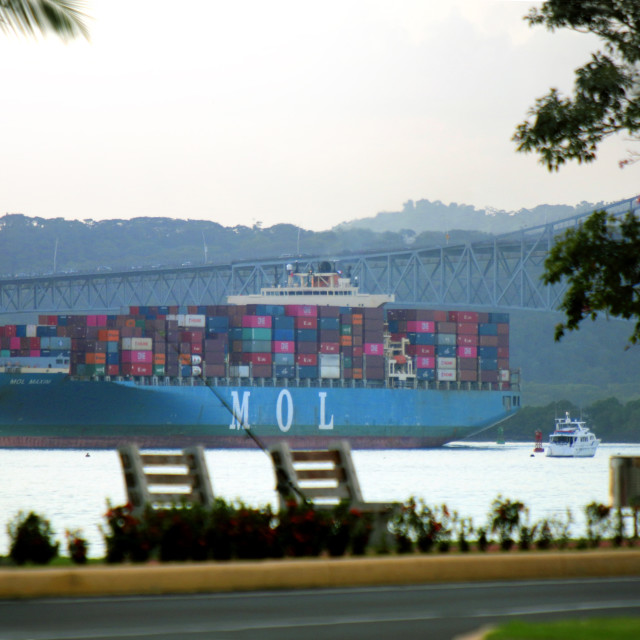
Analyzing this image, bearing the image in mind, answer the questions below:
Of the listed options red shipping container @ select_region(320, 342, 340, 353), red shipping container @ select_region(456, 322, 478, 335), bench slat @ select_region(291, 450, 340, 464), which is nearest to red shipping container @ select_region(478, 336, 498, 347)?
Result: red shipping container @ select_region(456, 322, 478, 335)

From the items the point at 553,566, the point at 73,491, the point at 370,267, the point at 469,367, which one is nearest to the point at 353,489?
the point at 553,566

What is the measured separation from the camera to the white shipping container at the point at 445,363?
98688mm

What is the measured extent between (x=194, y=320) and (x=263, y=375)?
6.20 m

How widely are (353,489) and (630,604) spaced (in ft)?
12.9

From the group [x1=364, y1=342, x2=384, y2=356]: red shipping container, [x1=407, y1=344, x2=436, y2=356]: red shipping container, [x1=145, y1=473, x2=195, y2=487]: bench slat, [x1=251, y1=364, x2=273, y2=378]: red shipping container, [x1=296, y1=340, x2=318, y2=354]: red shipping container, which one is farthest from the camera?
[x1=407, y1=344, x2=436, y2=356]: red shipping container

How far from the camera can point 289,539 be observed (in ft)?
37.5

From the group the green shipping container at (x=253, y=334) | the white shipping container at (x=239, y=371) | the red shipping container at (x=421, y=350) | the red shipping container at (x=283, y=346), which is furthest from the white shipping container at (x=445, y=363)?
the white shipping container at (x=239, y=371)

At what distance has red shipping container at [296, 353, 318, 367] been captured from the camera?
93.2 m

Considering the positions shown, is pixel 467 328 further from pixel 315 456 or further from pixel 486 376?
pixel 315 456

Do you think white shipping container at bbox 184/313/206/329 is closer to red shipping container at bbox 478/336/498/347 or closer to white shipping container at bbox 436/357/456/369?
white shipping container at bbox 436/357/456/369

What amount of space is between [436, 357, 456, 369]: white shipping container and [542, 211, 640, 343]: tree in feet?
271

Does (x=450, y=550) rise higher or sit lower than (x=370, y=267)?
lower

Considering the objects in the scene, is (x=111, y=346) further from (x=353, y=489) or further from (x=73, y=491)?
(x=353, y=489)

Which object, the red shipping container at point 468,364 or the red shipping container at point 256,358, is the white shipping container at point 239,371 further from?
the red shipping container at point 468,364
